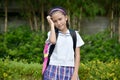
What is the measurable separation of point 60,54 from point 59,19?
0.33 metres

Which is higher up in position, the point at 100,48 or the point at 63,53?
the point at 63,53

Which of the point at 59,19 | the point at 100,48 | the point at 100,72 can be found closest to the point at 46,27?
the point at 100,48

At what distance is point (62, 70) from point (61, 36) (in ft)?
1.06

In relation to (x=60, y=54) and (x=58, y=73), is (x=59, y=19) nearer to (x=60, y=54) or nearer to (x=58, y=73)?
(x=60, y=54)

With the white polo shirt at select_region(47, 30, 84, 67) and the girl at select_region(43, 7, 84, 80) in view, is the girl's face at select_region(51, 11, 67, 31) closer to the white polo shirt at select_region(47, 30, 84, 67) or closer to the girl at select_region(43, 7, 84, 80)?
the girl at select_region(43, 7, 84, 80)

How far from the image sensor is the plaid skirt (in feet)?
A: 11.6

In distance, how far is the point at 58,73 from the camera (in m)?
3.55

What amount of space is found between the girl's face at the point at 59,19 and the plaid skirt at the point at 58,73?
0.37 metres

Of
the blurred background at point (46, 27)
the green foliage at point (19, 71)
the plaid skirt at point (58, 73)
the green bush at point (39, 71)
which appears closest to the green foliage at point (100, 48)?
the blurred background at point (46, 27)

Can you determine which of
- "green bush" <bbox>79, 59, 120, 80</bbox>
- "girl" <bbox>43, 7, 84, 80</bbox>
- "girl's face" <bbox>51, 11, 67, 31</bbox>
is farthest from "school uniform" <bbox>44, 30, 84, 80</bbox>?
"green bush" <bbox>79, 59, 120, 80</bbox>

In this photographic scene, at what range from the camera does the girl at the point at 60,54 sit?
3533 mm

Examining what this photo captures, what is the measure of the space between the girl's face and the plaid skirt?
0.37 metres

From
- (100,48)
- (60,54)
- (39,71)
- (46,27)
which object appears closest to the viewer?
(60,54)

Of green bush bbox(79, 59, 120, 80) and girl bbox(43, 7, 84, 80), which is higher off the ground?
girl bbox(43, 7, 84, 80)
